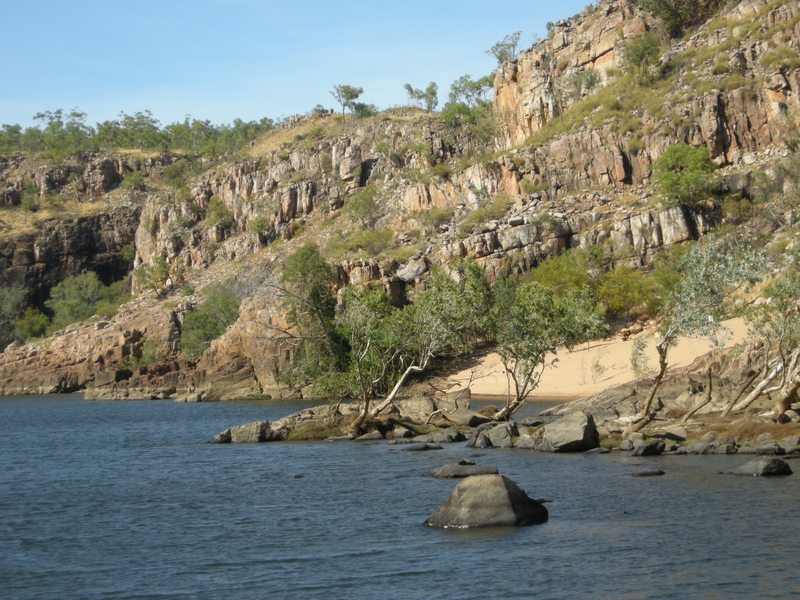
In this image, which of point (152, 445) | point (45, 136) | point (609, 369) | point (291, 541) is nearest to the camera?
point (291, 541)

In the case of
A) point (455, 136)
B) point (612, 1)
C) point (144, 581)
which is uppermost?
point (612, 1)

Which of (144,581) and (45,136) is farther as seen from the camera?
(45,136)

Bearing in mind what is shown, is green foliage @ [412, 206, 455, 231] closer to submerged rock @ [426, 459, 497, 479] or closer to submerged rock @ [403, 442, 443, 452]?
submerged rock @ [403, 442, 443, 452]

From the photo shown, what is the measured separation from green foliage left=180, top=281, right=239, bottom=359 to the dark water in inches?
2478

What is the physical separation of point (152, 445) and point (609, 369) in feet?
122

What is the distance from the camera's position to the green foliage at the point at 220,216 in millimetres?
143500

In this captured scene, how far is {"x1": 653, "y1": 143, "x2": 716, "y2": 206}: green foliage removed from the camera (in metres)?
85.0

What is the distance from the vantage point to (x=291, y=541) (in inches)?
912

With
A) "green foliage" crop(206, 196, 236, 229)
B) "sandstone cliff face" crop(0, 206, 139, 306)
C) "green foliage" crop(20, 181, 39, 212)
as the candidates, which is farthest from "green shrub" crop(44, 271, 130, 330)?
"green foliage" crop(206, 196, 236, 229)

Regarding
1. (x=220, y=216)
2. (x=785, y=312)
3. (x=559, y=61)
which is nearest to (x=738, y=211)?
(x=559, y=61)

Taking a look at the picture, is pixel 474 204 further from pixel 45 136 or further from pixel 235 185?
pixel 45 136

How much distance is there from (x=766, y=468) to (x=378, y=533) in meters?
13.6

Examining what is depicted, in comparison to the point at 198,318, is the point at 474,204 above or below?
above

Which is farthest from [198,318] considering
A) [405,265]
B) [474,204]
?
[474,204]
